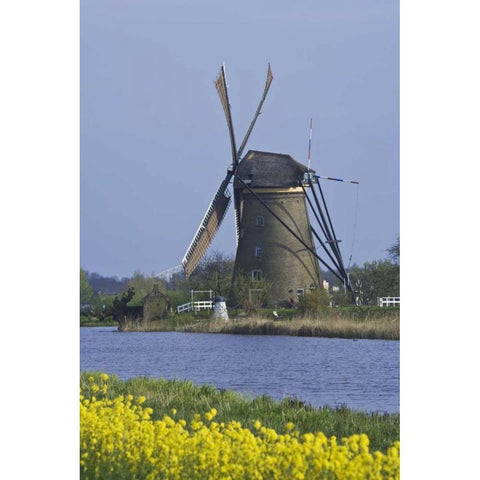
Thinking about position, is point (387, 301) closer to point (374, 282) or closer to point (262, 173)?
point (374, 282)

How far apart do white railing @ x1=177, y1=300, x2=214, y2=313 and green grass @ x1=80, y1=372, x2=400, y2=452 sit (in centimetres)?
356

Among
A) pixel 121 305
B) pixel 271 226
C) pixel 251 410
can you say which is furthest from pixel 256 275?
pixel 251 410

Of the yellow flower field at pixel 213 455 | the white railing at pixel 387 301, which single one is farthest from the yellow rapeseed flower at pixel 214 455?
the white railing at pixel 387 301

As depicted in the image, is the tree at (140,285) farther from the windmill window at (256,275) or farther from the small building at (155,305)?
the windmill window at (256,275)

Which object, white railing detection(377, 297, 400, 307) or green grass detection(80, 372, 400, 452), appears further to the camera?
white railing detection(377, 297, 400, 307)

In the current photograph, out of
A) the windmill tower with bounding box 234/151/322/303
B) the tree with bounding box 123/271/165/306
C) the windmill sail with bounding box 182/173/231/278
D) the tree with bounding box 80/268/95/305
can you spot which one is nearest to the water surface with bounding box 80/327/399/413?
the tree with bounding box 80/268/95/305

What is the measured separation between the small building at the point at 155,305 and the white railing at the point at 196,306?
0.68 feet

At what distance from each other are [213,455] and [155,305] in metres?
6.35

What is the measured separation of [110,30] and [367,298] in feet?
22.4

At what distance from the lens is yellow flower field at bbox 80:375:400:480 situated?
16.6 feet

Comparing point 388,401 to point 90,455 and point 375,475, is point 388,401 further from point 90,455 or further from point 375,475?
point 90,455

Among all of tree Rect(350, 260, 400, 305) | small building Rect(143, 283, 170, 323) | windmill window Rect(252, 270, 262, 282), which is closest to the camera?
small building Rect(143, 283, 170, 323)

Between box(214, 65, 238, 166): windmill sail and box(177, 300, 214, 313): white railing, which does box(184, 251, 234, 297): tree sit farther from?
box(214, 65, 238, 166): windmill sail
